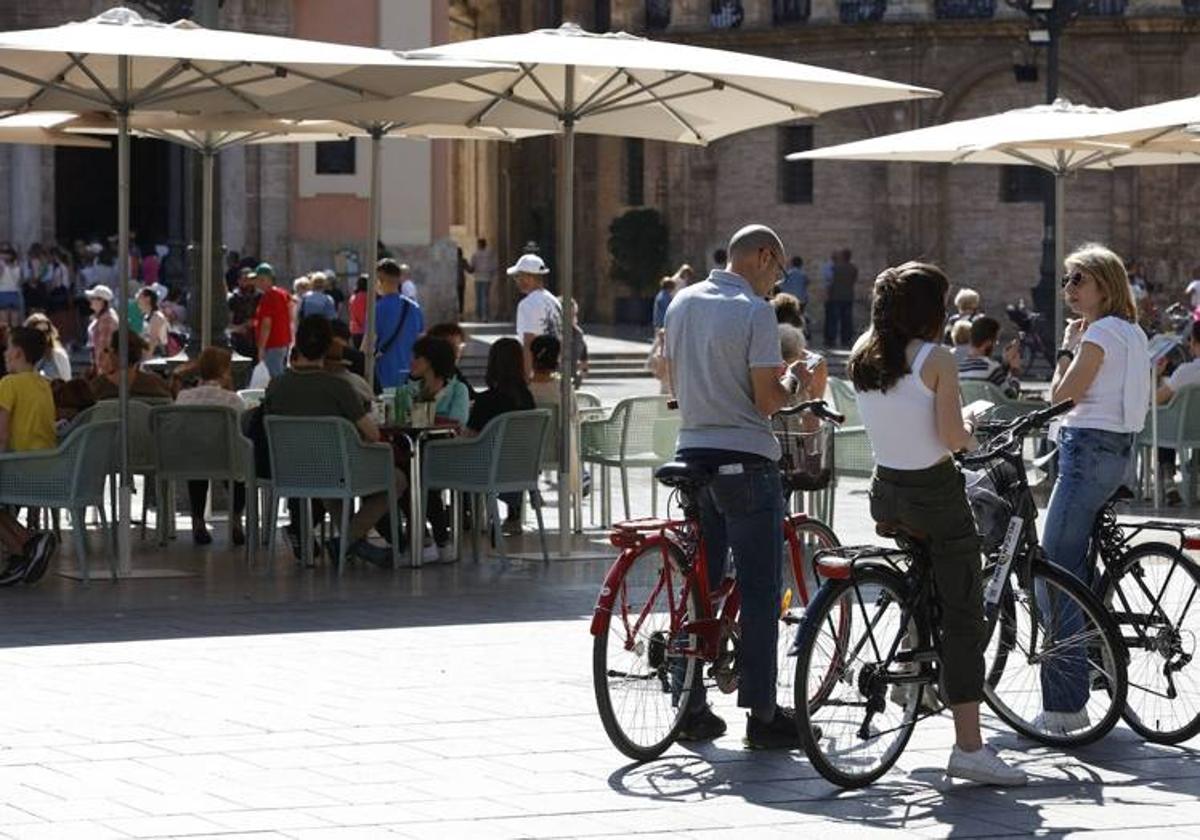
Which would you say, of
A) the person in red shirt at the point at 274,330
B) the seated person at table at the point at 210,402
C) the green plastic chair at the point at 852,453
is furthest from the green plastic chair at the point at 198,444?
the person in red shirt at the point at 274,330

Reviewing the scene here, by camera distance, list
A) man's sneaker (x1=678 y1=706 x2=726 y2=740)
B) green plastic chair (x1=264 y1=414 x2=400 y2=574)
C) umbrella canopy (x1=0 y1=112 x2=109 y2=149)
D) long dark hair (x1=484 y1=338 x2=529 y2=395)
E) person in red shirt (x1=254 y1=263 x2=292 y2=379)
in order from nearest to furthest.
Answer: man's sneaker (x1=678 y1=706 x2=726 y2=740)
green plastic chair (x1=264 y1=414 x2=400 y2=574)
long dark hair (x1=484 y1=338 x2=529 y2=395)
umbrella canopy (x1=0 y1=112 x2=109 y2=149)
person in red shirt (x1=254 y1=263 x2=292 y2=379)

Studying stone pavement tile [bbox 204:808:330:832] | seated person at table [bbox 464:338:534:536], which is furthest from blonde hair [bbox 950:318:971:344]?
stone pavement tile [bbox 204:808:330:832]

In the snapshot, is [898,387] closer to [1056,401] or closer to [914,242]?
[1056,401]

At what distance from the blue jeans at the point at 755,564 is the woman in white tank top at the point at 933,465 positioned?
0.61m

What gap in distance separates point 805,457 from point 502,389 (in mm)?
4002

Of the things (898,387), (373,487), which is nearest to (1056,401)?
(898,387)

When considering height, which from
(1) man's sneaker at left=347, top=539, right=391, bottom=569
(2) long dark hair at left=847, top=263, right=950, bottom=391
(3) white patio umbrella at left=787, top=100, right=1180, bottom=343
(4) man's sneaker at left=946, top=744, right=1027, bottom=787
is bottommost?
(1) man's sneaker at left=347, top=539, right=391, bottom=569

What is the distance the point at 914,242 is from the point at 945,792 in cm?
4166

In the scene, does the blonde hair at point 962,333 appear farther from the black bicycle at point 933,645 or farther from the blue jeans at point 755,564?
the blue jeans at point 755,564

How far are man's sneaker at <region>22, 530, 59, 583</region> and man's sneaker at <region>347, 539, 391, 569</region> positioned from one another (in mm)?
1727

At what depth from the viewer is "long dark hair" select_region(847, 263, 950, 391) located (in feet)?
28.2

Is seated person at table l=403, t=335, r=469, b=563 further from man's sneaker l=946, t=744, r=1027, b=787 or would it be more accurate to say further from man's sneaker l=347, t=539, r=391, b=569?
man's sneaker l=946, t=744, r=1027, b=787

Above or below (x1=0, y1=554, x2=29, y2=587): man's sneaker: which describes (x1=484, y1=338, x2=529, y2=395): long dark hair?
above

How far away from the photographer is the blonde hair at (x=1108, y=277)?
31.4 ft
